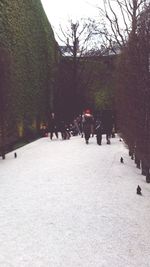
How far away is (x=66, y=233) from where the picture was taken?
6.18 metres

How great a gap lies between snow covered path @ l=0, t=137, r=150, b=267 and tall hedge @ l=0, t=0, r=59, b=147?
5603 mm

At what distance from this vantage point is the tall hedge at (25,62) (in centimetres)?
1772

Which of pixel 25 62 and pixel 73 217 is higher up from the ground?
pixel 25 62

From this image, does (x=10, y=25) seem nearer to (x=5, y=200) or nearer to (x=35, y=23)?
(x=35, y=23)

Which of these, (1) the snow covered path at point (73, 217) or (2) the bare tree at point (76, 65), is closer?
(1) the snow covered path at point (73, 217)

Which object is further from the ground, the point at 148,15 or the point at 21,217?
the point at 148,15

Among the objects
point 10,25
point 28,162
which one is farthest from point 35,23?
point 28,162

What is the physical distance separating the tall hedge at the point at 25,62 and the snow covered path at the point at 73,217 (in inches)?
221

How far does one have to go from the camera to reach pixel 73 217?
7.07 meters

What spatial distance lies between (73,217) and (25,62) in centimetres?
1743

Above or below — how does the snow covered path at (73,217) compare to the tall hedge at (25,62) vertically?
below

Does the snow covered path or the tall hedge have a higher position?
the tall hedge

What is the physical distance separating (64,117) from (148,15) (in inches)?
1199

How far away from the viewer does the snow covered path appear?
5262 mm
